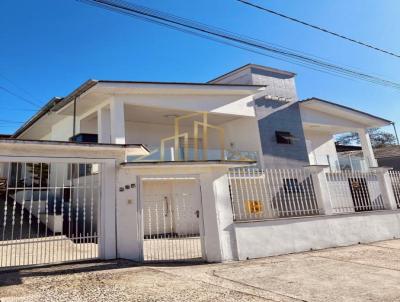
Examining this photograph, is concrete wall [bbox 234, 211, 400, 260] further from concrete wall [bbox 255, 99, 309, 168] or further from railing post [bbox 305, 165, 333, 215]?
concrete wall [bbox 255, 99, 309, 168]

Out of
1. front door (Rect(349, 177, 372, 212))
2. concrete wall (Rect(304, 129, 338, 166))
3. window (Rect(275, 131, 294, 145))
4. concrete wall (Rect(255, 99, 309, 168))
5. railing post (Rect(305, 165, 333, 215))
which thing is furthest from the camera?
concrete wall (Rect(304, 129, 338, 166))

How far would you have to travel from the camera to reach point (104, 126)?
508 inches

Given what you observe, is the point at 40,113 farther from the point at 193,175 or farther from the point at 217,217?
the point at 217,217

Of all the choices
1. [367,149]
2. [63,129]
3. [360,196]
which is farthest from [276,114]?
[63,129]

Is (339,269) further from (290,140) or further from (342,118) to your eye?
(342,118)

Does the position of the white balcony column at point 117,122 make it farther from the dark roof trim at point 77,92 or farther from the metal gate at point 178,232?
the metal gate at point 178,232

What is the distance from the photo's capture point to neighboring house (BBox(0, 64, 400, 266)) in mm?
7621

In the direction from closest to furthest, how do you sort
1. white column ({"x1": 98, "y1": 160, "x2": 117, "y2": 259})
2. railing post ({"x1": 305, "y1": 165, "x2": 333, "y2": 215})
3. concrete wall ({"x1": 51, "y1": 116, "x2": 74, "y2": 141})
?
white column ({"x1": 98, "y1": 160, "x2": 117, "y2": 259}) < railing post ({"x1": 305, "y1": 165, "x2": 333, "y2": 215}) < concrete wall ({"x1": 51, "y1": 116, "x2": 74, "y2": 141})

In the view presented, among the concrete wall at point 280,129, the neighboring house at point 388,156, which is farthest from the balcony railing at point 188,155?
the neighboring house at point 388,156

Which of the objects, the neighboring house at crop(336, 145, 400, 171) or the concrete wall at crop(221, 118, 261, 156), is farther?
the neighboring house at crop(336, 145, 400, 171)

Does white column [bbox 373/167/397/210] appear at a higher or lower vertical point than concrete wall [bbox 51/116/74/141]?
lower

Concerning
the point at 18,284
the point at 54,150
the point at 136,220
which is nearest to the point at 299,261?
the point at 136,220

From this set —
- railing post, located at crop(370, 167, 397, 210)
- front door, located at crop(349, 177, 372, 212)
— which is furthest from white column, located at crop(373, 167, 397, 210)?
front door, located at crop(349, 177, 372, 212)

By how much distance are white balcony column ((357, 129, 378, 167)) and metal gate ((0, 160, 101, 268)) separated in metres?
16.5
